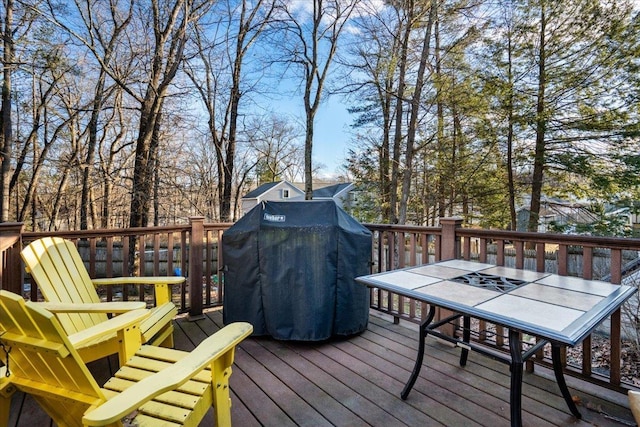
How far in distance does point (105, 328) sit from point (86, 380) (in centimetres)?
55

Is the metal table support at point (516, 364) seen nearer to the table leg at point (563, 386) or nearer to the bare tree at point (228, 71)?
the table leg at point (563, 386)

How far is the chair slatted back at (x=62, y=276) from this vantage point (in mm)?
2051

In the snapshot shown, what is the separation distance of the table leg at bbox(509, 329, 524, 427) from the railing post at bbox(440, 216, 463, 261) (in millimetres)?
1294

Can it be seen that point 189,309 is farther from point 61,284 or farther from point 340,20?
point 340,20

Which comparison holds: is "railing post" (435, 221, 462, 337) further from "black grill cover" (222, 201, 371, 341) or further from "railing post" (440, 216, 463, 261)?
"black grill cover" (222, 201, 371, 341)

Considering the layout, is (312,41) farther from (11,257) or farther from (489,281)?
(489,281)

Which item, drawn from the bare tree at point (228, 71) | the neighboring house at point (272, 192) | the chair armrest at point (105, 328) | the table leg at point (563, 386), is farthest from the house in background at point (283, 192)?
the chair armrest at point (105, 328)

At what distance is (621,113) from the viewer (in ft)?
23.4

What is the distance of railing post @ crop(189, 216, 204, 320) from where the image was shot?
10.8 ft

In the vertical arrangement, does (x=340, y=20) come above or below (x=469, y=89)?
above

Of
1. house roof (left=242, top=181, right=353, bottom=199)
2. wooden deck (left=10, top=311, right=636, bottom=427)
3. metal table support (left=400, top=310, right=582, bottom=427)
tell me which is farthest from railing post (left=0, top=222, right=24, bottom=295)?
house roof (left=242, top=181, right=353, bottom=199)

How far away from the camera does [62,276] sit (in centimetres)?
227

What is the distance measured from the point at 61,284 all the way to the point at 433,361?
276 cm

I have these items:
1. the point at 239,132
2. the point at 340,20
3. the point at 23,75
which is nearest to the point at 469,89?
the point at 340,20
